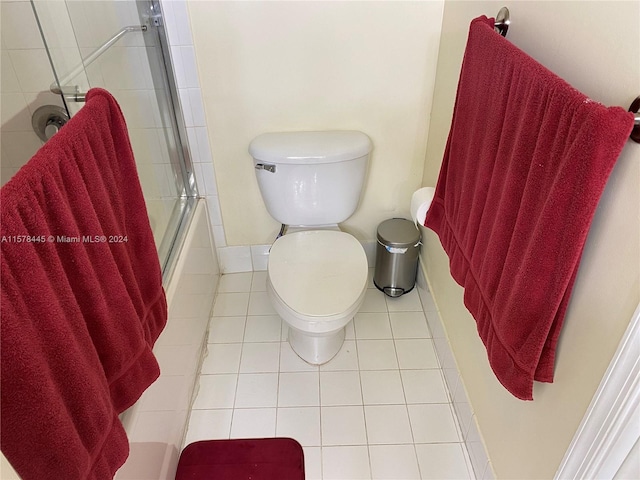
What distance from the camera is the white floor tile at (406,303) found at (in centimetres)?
204

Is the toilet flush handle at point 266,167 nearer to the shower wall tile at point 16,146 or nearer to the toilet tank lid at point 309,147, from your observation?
the toilet tank lid at point 309,147

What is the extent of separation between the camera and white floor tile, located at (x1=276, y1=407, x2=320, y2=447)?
1556 mm

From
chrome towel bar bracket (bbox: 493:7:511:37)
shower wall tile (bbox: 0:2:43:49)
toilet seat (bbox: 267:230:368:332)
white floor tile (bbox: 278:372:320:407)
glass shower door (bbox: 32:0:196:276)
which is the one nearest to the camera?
chrome towel bar bracket (bbox: 493:7:511:37)

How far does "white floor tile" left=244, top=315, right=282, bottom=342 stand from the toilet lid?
1.24ft

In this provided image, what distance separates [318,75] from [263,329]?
3.40 ft

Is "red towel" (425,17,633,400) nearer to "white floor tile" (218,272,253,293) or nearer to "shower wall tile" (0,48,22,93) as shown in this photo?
"white floor tile" (218,272,253,293)

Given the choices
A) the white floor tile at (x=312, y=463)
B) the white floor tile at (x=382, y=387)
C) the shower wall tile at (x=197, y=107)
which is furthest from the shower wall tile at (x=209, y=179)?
the white floor tile at (x=312, y=463)

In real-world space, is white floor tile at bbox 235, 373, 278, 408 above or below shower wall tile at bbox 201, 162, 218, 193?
below

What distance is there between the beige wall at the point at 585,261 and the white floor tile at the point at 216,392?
2.95ft

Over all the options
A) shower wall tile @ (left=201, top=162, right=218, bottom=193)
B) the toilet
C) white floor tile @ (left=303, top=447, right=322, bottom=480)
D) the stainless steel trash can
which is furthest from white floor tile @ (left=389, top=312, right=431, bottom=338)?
shower wall tile @ (left=201, top=162, right=218, bottom=193)

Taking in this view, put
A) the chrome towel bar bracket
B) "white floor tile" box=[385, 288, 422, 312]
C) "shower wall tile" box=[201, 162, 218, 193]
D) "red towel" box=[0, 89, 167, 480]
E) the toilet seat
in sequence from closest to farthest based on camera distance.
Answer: "red towel" box=[0, 89, 167, 480]
the chrome towel bar bracket
the toilet seat
"shower wall tile" box=[201, 162, 218, 193]
"white floor tile" box=[385, 288, 422, 312]

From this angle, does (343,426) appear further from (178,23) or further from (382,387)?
(178,23)

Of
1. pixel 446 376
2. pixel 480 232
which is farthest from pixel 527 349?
pixel 446 376

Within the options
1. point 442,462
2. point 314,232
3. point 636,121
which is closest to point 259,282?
point 314,232
